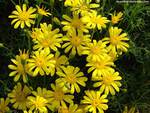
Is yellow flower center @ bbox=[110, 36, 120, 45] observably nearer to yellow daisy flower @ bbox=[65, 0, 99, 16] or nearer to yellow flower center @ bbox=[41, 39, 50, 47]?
yellow daisy flower @ bbox=[65, 0, 99, 16]

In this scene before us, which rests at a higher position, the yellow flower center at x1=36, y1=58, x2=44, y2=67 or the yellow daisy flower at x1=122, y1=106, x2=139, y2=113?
the yellow flower center at x1=36, y1=58, x2=44, y2=67

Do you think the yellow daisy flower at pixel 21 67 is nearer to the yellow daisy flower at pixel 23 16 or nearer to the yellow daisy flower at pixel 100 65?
the yellow daisy flower at pixel 23 16

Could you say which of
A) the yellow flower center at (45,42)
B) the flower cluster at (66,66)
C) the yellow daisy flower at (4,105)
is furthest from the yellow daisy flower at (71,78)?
the yellow daisy flower at (4,105)

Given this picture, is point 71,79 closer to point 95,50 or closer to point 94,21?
point 95,50

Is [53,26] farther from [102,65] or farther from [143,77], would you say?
[143,77]

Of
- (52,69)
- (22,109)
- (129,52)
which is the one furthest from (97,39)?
(22,109)

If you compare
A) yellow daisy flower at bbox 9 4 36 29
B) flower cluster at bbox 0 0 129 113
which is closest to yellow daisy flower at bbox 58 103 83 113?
flower cluster at bbox 0 0 129 113

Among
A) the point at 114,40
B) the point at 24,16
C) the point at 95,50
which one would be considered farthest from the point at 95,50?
the point at 24,16
